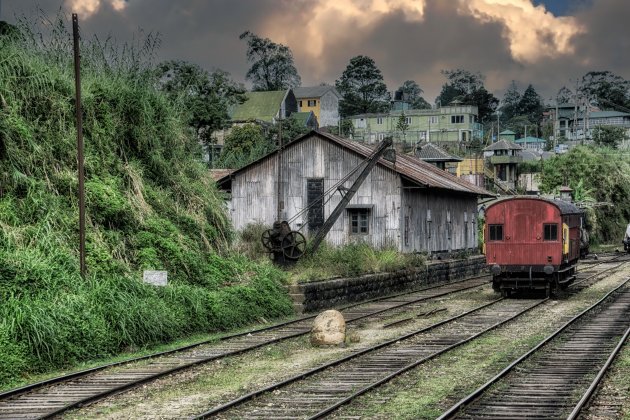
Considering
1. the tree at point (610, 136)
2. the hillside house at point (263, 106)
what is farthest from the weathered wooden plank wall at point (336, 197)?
the tree at point (610, 136)

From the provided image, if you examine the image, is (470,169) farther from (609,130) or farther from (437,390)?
(437,390)

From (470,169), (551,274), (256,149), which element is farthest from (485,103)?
(551,274)

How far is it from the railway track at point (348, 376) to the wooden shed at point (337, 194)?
47.2ft

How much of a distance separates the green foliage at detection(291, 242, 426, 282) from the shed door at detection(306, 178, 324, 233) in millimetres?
4640

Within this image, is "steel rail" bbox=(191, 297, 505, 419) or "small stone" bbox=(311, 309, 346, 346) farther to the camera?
"small stone" bbox=(311, 309, 346, 346)

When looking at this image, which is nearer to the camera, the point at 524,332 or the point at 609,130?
the point at 524,332

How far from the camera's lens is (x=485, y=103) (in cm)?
16262

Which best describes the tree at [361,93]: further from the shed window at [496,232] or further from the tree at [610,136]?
the shed window at [496,232]

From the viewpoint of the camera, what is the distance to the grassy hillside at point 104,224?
53.7 ft

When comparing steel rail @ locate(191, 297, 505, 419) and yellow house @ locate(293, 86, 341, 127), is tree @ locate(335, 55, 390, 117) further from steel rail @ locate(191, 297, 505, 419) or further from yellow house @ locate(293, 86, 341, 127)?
steel rail @ locate(191, 297, 505, 419)

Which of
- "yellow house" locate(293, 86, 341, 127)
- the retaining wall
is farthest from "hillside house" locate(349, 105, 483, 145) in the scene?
the retaining wall

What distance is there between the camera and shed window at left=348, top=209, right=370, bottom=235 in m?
37.8

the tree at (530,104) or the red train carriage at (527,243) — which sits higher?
the tree at (530,104)

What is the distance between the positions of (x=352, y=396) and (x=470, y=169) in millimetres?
76186
